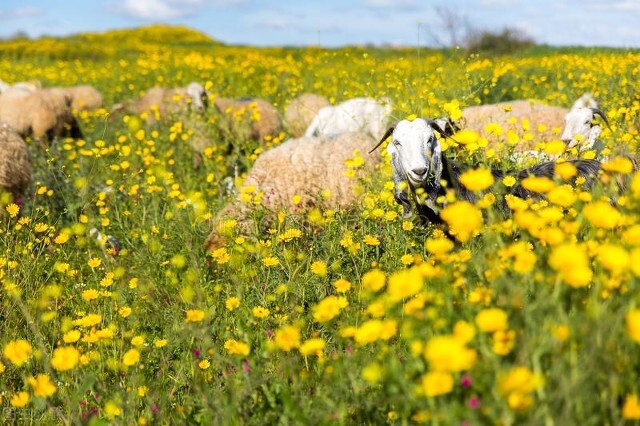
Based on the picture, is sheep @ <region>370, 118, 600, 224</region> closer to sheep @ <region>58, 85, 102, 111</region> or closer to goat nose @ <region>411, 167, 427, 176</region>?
goat nose @ <region>411, 167, 427, 176</region>

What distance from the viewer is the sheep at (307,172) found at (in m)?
6.10

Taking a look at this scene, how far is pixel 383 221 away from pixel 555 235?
2.60m

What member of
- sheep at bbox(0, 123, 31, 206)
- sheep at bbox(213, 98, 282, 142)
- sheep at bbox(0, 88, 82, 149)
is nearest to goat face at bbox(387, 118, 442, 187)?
sheep at bbox(0, 123, 31, 206)

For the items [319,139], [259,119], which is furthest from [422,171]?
[259,119]

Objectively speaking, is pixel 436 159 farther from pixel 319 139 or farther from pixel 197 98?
pixel 197 98

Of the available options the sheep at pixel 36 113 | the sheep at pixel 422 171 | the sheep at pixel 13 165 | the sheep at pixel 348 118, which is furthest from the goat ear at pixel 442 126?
the sheep at pixel 36 113

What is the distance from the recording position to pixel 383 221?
4.69 m

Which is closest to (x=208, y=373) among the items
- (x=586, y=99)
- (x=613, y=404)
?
(x=613, y=404)

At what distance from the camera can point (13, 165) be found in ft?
22.0

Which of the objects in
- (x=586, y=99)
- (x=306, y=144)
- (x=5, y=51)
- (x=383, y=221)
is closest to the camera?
(x=383, y=221)

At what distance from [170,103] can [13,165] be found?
404cm

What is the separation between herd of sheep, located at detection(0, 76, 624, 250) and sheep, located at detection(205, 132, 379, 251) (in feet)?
0.04

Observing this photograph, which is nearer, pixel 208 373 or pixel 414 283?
pixel 414 283

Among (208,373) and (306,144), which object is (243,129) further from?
(208,373)
